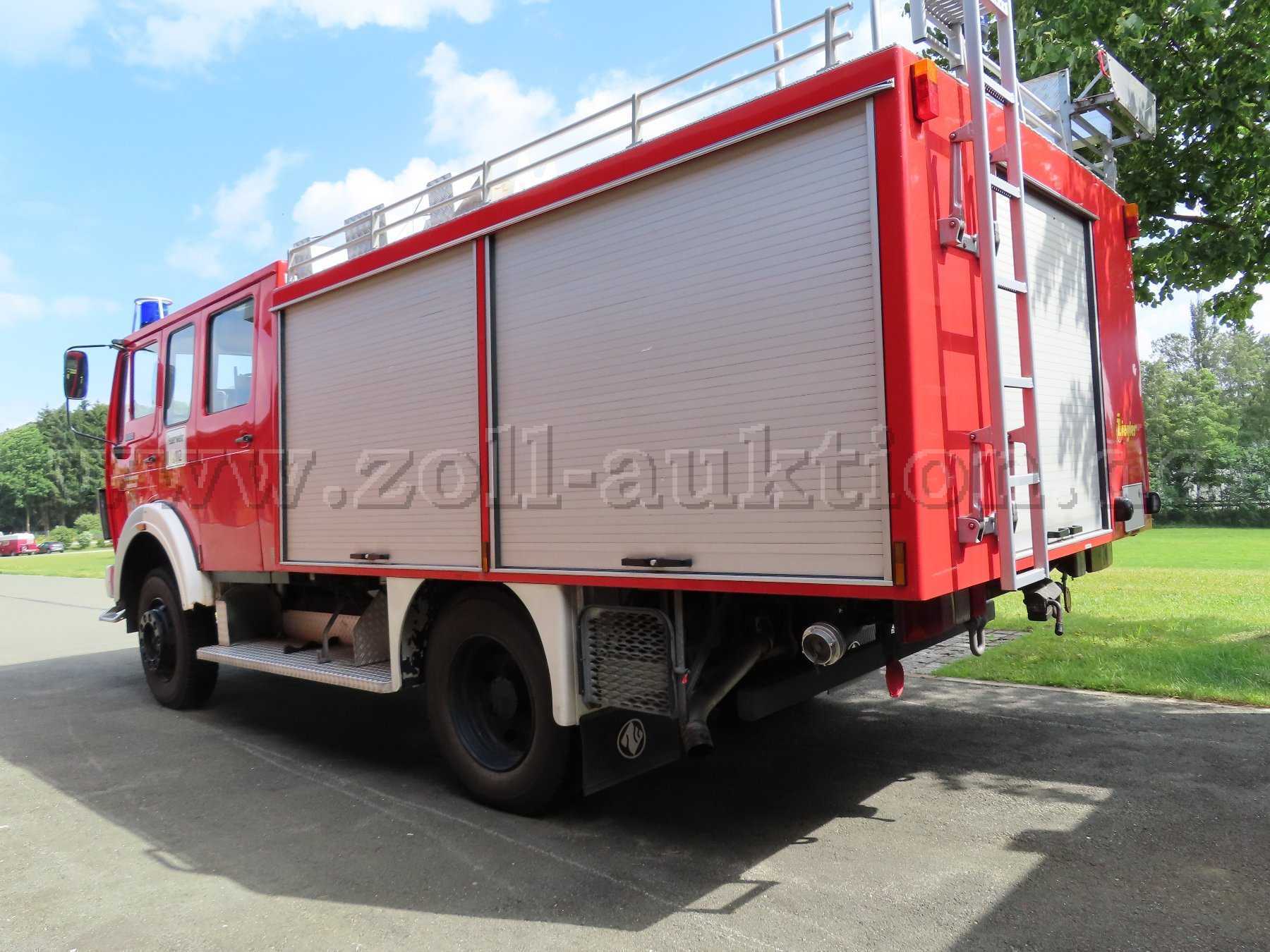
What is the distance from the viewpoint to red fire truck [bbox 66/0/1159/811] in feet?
10.3

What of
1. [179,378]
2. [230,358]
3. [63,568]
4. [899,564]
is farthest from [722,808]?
[63,568]

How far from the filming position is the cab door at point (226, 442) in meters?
5.88

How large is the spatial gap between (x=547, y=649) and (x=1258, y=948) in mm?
2708

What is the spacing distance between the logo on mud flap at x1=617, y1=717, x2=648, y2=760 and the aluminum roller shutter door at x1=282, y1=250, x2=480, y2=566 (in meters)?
1.09

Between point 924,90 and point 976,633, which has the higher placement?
point 924,90

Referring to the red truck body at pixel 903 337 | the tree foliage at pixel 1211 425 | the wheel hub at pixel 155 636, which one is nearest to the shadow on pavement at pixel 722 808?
the wheel hub at pixel 155 636

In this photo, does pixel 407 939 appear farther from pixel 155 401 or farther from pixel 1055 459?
pixel 155 401

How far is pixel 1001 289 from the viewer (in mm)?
3609

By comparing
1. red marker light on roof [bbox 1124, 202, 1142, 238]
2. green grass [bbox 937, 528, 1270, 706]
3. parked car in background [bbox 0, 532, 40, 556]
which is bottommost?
green grass [bbox 937, 528, 1270, 706]

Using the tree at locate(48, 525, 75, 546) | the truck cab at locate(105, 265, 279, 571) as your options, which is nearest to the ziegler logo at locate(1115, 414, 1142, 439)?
the truck cab at locate(105, 265, 279, 571)

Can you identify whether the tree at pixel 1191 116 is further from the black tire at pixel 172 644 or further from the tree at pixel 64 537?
the tree at pixel 64 537

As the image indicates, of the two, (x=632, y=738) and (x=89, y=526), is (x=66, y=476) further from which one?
(x=632, y=738)

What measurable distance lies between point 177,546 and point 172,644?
87 cm

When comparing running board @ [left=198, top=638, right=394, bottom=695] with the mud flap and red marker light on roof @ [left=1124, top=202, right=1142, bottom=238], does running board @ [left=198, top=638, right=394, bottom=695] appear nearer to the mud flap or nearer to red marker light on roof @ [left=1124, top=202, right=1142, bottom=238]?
the mud flap
